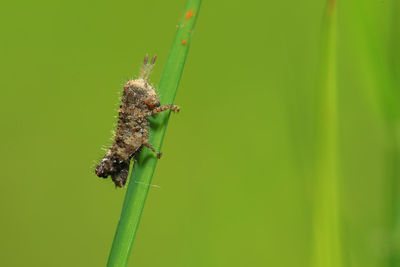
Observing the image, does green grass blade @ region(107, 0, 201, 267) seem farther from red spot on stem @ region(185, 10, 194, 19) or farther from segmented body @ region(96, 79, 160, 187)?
segmented body @ region(96, 79, 160, 187)

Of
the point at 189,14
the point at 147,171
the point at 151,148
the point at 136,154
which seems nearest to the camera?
the point at 189,14

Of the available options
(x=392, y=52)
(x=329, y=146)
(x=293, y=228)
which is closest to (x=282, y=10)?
(x=293, y=228)

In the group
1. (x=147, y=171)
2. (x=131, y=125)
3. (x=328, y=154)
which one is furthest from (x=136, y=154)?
(x=328, y=154)

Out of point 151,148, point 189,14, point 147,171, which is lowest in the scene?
point 147,171

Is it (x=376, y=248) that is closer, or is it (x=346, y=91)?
(x=376, y=248)

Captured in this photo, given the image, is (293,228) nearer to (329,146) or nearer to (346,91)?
(346,91)

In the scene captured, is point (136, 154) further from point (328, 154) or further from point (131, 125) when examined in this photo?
point (328, 154)
